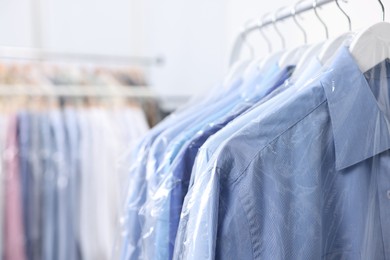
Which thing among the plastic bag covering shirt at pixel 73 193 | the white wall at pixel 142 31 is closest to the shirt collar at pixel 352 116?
the plastic bag covering shirt at pixel 73 193

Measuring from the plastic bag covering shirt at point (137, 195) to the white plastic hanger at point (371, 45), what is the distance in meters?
0.29

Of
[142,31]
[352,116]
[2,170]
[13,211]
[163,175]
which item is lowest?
[13,211]

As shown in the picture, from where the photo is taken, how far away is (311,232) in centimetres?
62

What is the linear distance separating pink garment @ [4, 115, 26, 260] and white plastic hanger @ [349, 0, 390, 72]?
3.53ft

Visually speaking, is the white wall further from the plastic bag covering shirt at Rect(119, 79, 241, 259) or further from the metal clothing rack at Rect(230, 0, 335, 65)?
the plastic bag covering shirt at Rect(119, 79, 241, 259)

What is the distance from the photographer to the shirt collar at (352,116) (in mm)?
633

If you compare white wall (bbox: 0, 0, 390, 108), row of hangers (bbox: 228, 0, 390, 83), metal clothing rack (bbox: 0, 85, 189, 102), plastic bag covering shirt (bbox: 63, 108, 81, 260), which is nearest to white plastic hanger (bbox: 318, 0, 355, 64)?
row of hangers (bbox: 228, 0, 390, 83)

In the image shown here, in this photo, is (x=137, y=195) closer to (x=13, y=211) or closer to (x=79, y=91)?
(x=13, y=211)

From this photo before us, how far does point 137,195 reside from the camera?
86 cm

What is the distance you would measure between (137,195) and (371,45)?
18.9 inches

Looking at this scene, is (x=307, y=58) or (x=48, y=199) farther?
(x=48, y=199)

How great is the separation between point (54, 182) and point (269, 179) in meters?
0.99

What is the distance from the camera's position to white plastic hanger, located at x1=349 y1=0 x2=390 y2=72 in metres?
0.66

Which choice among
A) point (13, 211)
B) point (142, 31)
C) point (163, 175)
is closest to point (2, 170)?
point (13, 211)
